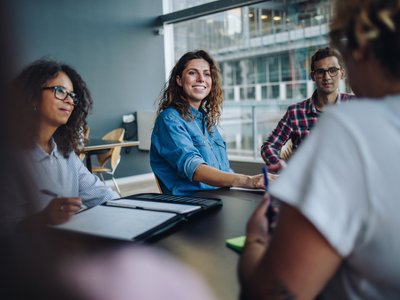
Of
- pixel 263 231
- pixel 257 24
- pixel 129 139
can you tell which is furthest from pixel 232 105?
pixel 263 231

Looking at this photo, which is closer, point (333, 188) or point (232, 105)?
point (333, 188)

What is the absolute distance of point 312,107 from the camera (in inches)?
111

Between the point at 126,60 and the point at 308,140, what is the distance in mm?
5915

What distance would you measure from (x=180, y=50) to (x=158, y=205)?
580cm

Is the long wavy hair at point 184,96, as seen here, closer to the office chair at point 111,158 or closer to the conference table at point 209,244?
the conference table at point 209,244

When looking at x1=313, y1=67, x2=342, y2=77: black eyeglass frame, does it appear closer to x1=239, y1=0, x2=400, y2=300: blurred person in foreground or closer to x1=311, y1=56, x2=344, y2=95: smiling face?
x1=311, y1=56, x2=344, y2=95: smiling face

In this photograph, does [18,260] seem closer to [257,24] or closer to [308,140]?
[308,140]

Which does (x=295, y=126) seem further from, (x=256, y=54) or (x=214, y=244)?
(x=256, y=54)

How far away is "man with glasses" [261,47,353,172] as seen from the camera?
264 cm

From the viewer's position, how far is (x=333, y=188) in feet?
1.71

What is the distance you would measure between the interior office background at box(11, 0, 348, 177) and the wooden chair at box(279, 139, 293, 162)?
111 inches

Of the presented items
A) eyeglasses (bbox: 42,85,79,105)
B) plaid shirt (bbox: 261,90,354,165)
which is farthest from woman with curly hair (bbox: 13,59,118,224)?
plaid shirt (bbox: 261,90,354,165)

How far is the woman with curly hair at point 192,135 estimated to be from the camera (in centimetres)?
187

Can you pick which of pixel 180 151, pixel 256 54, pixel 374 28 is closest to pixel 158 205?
pixel 180 151
